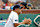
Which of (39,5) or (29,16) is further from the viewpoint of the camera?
(39,5)

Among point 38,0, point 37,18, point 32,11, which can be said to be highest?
point 38,0

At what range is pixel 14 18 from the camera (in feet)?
5.39

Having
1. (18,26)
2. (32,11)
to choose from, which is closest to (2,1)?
(32,11)

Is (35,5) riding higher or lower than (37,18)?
higher

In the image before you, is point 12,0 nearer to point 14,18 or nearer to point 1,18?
point 1,18

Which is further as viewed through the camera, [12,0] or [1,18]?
[12,0]

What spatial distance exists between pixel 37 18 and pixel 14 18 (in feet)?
1.73

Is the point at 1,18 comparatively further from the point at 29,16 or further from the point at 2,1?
the point at 2,1

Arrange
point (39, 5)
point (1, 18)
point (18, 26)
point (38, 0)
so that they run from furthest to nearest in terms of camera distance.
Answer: point (38, 0) → point (39, 5) → point (1, 18) → point (18, 26)

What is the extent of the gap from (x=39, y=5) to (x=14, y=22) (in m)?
2.12

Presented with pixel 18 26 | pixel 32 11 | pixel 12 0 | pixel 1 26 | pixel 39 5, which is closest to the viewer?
pixel 18 26

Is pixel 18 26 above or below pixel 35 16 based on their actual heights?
below

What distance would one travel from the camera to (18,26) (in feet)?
5.21

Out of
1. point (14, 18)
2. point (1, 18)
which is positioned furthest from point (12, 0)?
point (14, 18)
